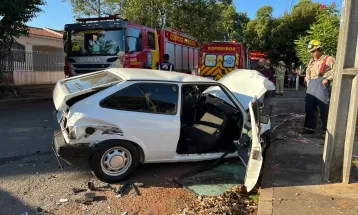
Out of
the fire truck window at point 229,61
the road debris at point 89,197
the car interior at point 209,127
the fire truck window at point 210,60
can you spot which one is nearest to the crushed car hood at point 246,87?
the car interior at point 209,127

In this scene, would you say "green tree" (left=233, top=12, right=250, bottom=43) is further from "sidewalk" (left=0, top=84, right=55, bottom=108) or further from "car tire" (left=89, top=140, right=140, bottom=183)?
"car tire" (left=89, top=140, right=140, bottom=183)

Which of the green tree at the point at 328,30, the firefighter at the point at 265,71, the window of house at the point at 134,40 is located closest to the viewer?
the green tree at the point at 328,30

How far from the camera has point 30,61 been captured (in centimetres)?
1638

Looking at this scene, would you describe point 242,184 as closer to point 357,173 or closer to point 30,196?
point 357,173

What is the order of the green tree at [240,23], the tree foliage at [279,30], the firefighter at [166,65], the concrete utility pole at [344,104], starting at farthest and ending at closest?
the green tree at [240,23], the tree foliage at [279,30], the firefighter at [166,65], the concrete utility pole at [344,104]

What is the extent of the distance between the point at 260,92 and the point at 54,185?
3.30m

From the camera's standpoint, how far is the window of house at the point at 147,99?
462 cm

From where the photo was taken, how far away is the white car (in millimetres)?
4359

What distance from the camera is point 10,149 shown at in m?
6.00

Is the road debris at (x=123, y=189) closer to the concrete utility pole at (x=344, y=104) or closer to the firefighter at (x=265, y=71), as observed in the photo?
the concrete utility pole at (x=344, y=104)

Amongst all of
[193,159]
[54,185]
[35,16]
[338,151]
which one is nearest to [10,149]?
[54,185]

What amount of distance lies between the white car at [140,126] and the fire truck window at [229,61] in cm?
1047

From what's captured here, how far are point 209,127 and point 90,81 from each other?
188 cm

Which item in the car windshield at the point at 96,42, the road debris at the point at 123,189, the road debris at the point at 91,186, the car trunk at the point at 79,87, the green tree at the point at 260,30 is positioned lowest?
the road debris at the point at 123,189
